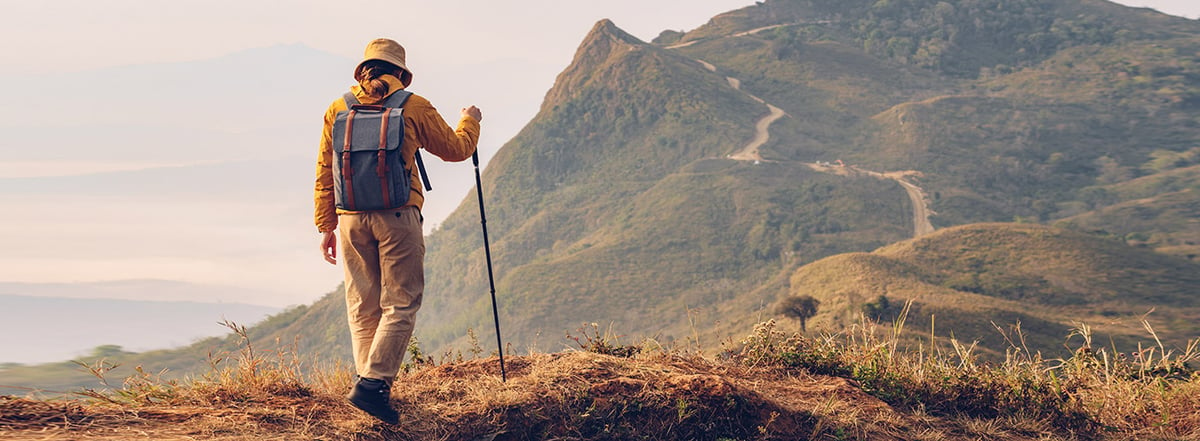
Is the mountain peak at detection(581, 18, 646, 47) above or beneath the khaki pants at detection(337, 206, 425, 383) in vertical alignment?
above

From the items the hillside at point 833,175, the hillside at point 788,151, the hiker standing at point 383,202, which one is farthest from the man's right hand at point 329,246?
the hillside at point 788,151

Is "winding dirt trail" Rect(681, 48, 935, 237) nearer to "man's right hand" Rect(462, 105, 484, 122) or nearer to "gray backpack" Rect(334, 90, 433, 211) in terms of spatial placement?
"man's right hand" Rect(462, 105, 484, 122)

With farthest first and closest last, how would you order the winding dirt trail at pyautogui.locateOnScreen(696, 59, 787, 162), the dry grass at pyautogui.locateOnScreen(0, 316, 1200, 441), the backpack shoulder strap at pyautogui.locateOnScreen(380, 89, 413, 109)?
the winding dirt trail at pyautogui.locateOnScreen(696, 59, 787, 162) → the backpack shoulder strap at pyautogui.locateOnScreen(380, 89, 413, 109) → the dry grass at pyautogui.locateOnScreen(0, 316, 1200, 441)

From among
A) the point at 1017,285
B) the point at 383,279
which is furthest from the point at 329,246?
the point at 1017,285

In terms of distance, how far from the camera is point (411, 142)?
519cm

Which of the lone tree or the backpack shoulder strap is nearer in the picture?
the backpack shoulder strap

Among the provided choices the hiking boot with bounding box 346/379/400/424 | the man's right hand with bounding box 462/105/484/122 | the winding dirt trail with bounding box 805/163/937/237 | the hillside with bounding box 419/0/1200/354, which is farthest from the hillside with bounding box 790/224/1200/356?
the hiking boot with bounding box 346/379/400/424

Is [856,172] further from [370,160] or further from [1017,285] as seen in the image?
[370,160]

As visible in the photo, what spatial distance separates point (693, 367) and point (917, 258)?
51.7 meters

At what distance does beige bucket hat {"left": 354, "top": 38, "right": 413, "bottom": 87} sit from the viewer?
17.4ft

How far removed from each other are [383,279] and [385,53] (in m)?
1.40

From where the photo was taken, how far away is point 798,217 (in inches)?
2881

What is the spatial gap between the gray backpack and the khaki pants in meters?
0.12

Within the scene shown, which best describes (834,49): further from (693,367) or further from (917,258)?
(693,367)
